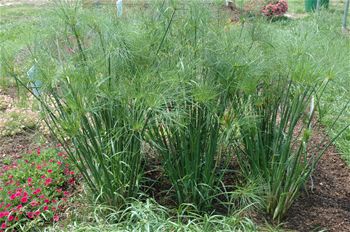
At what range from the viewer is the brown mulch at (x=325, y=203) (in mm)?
3535

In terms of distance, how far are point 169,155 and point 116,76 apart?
2.12 ft

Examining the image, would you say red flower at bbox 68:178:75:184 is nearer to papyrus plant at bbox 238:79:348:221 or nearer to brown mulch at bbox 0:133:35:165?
brown mulch at bbox 0:133:35:165

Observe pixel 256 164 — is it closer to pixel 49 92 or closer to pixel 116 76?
pixel 116 76

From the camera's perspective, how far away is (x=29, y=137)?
17.0 ft

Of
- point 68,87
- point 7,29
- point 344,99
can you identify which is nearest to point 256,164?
point 68,87

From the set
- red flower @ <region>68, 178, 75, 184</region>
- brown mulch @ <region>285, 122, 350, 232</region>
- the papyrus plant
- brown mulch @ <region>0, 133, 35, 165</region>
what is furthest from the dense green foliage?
brown mulch @ <region>0, 133, 35, 165</region>

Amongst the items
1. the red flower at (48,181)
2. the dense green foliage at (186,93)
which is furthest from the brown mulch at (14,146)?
the dense green foliage at (186,93)

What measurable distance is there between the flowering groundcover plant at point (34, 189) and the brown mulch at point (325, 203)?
5.60ft

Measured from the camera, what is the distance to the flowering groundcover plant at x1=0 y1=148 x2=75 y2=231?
3.66m

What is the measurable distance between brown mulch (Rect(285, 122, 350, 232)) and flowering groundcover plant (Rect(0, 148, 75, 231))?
171 cm

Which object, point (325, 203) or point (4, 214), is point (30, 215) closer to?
point (4, 214)

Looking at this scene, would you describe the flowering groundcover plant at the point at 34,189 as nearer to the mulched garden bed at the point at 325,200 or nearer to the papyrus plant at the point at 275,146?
the mulched garden bed at the point at 325,200

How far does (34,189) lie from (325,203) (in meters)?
2.20

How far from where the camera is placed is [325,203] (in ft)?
12.5
